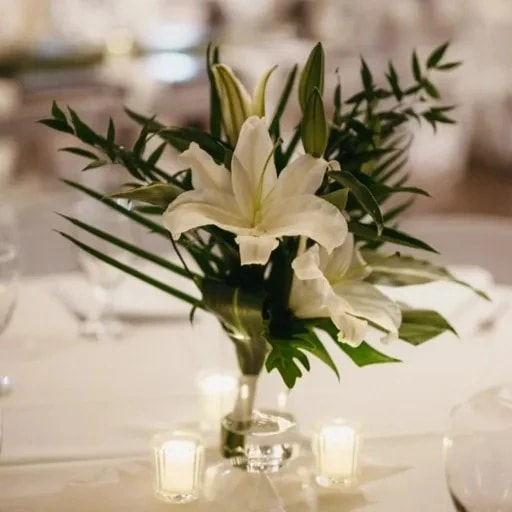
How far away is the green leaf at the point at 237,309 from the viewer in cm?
81

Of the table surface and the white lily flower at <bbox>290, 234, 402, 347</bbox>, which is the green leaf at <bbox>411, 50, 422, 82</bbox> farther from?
the table surface

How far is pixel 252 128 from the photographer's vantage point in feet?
2.57

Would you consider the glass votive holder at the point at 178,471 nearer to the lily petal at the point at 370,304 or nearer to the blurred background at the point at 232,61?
the lily petal at the point at 370,304

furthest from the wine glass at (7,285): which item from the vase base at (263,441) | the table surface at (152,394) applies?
the vase base at (263,441)

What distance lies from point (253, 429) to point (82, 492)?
0.55ft

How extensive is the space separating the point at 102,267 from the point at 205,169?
0.59 metres

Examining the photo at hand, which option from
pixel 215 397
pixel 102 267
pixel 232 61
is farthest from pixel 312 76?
pixel 232 61

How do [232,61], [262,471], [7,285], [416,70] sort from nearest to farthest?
[262,471]
[416,70]
[7,285]
[232,61]

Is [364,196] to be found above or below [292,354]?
above

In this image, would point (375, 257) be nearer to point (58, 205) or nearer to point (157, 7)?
point (58, 205)

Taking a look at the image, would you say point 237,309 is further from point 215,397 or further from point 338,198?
point 215,397

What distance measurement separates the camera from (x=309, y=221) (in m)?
0.76

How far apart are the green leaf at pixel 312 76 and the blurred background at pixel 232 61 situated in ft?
8.12

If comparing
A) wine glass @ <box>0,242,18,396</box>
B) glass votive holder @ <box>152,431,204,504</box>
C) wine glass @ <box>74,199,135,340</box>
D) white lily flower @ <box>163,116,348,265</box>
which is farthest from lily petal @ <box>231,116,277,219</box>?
wine glass @ <box>74,199,135,340</box>
